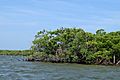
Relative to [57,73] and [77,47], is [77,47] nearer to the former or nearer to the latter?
[77,47]

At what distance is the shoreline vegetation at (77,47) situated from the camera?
57.7 metres

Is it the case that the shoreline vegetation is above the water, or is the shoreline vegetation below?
above

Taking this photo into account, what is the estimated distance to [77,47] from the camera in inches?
2343

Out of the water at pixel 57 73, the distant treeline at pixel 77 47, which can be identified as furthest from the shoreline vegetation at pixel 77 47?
the water at pixel 57 73

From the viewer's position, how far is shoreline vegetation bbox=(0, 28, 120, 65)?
57.7 m

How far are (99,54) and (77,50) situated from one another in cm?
420

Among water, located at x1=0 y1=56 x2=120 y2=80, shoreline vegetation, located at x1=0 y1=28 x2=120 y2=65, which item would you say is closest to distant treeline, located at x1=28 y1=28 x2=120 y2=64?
shoreline vegetation, located at x1=0 y1=28 x2=120 y2=65

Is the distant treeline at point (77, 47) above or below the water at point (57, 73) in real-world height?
above

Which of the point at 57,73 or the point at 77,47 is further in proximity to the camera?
the point at 77,47

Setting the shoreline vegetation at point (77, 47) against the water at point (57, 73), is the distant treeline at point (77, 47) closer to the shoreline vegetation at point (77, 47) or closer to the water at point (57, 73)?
the shoreline vegetation at point (77, 47)

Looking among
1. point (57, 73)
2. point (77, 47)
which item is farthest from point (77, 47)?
point (57, 73)

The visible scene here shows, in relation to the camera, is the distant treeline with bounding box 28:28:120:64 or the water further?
the distant treeline with bounding box 28:28:120:64

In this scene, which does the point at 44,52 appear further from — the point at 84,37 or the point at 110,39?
the point at 110,39

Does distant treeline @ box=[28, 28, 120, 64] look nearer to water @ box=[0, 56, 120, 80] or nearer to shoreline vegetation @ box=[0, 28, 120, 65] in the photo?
shoreline vegetation @ box=[0, 28, 120, 65]
